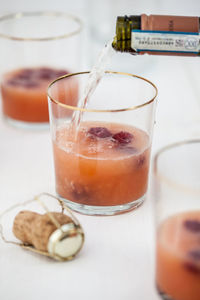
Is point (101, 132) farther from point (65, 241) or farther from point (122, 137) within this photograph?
point (65, 241)

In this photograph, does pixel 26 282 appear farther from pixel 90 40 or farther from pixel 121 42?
pixel 90 40

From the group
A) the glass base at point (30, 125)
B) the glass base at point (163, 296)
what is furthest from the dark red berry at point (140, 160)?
the glass base at point (30, 125)

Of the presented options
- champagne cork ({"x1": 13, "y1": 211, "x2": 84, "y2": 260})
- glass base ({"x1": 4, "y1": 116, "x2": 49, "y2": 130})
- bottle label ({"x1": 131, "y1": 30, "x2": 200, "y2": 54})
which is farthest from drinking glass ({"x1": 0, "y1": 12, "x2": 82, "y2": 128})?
champagne cork ({"x1": 13, "y1": 211, "x2": 84, "y2": 260})

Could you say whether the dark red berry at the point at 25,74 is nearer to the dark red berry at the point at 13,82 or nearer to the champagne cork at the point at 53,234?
the dark red berry at the point at 13,82

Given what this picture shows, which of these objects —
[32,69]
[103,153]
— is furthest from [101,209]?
[32,69]

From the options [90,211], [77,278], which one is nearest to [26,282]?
[77,278]

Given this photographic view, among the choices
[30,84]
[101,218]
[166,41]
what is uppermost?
[166,41]
